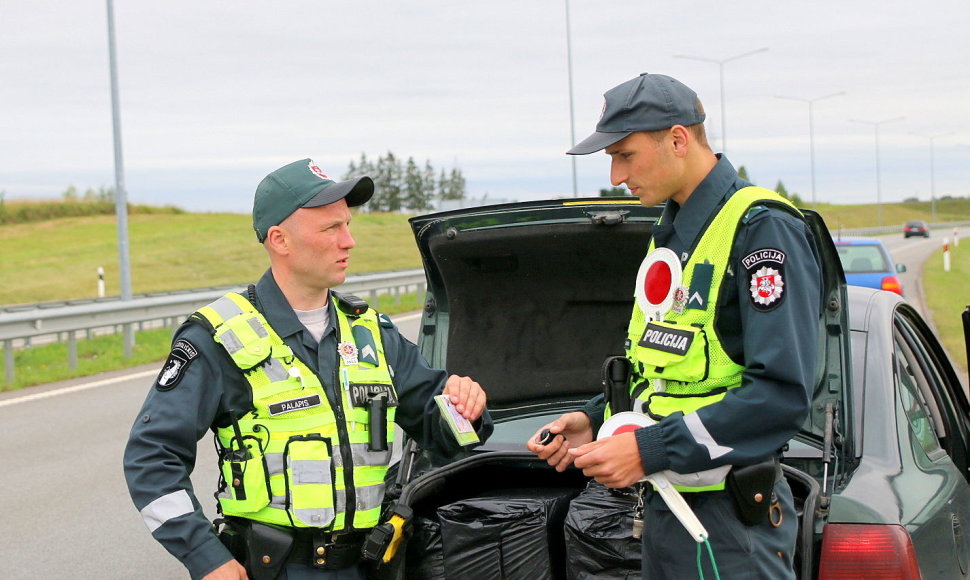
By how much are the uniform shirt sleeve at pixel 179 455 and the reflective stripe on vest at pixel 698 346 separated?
1109 mm

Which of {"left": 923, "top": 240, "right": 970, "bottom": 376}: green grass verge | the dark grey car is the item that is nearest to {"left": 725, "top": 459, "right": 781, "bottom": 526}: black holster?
the dark grey car

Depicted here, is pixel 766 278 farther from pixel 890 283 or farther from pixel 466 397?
pixel 890 283

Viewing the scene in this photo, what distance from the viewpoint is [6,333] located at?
11695 mm

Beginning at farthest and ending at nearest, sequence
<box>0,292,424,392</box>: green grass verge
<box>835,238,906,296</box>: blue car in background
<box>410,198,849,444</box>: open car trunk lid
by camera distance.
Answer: <box>835,238,906,296</box>: blue car in background → <box>0,292,424,392</box>: green grass verge → <box>410,198,849,444</box>: open car trunk lid

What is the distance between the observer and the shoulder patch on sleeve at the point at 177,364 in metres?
2.79

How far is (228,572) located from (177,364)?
54cm

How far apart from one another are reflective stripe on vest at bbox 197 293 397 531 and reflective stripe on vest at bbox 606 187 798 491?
0.76m

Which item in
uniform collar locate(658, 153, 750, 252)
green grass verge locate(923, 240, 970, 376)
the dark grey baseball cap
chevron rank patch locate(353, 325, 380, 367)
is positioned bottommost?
green grass verge locate(923, 240, 970, 376)

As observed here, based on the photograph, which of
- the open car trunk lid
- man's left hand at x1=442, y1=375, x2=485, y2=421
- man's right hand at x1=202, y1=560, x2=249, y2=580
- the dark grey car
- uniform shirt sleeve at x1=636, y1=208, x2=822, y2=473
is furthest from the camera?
the open car trunk lid

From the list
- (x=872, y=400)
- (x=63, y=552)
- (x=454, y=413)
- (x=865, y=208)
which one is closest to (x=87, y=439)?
(x=63, y=552)

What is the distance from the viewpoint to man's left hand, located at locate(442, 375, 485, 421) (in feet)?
10.4

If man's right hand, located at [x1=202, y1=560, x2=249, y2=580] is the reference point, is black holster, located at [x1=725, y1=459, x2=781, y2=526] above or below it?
above

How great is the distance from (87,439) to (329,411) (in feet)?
21.8

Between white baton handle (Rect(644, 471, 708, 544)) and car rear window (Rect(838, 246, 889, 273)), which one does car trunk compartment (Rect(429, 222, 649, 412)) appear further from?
car rear window (Rect(838, 246, 889, 273))
